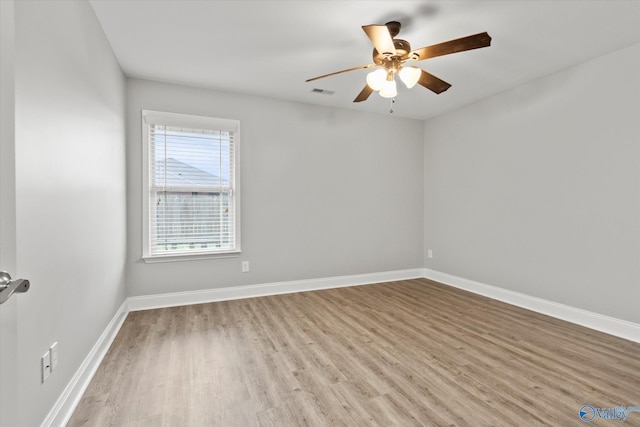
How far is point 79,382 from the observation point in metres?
1.91

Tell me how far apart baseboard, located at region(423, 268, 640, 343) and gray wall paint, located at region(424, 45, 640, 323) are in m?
0.07

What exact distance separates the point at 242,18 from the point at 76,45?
1.12 m

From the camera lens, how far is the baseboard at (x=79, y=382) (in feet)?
5.27

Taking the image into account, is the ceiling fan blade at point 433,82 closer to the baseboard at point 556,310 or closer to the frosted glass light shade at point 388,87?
the frosted glass light shade at point 388,87

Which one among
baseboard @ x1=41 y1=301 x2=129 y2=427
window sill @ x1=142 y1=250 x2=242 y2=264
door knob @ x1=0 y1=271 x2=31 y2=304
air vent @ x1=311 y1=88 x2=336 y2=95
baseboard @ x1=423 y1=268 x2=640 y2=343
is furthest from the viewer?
air vent @ x1=311 y1=88 x2=336 y2=95

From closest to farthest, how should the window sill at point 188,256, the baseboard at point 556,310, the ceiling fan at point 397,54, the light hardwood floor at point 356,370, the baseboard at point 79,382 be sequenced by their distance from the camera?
the baseboard at point 79,382, the light hardwood floor at point 356,370, the ceiling fan at point 397,54, the baseboard at point 556,310, the window sill at point 188,256

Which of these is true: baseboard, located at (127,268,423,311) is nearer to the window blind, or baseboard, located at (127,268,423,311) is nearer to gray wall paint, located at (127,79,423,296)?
gray wall paint, located at (127,79,423,296)

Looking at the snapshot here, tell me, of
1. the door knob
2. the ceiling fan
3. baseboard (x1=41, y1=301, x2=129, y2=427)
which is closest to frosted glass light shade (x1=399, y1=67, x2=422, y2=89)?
the ceiling fan

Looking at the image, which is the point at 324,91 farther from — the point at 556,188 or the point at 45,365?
the point at 45,365

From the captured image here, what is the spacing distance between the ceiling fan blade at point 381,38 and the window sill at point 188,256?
9.02ft

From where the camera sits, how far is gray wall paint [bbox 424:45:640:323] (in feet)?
9.17

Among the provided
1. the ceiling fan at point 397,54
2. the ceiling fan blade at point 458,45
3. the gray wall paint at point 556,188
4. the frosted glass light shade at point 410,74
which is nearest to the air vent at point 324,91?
the ceiling fan at point 397,54

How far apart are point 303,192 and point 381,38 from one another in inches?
95.6

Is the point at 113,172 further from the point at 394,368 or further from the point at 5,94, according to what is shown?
the point at 394,368
